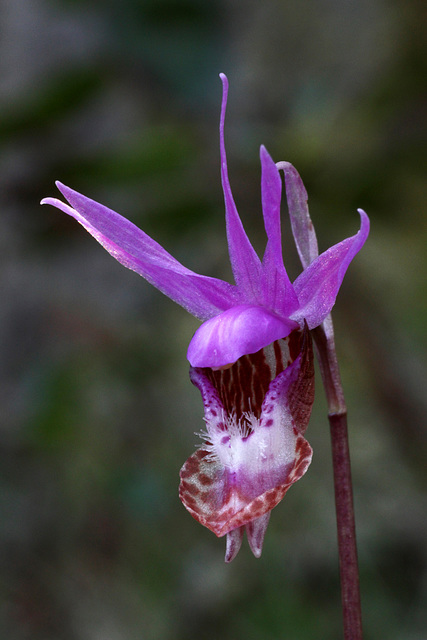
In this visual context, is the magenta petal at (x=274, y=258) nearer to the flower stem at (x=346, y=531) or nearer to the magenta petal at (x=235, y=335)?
the magenta petal at (x=235, y=335)

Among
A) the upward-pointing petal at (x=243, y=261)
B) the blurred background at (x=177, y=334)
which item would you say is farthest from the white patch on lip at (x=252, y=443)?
the blurred background at (x=177, y=334)

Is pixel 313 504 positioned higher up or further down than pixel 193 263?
further down

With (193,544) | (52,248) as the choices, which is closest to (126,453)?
(193,544)

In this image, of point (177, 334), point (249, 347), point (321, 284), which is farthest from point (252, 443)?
point (177, 334)

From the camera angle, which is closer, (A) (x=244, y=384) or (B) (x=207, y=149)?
(A) (x=244, y=384)

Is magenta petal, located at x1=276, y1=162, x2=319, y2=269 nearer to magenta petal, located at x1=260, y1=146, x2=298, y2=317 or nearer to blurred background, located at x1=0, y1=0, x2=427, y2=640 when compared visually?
magenta petal, located at x1=260, y1=146, x2=298, y2=317

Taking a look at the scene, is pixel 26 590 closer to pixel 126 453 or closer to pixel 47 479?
pixel 47 479

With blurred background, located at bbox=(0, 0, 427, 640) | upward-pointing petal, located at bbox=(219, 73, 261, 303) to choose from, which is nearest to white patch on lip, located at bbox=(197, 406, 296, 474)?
upward-pointing petal, located at bbox=(219, 73, 261, 303)

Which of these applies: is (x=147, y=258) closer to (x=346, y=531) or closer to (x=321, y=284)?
(x=321, y=284)
